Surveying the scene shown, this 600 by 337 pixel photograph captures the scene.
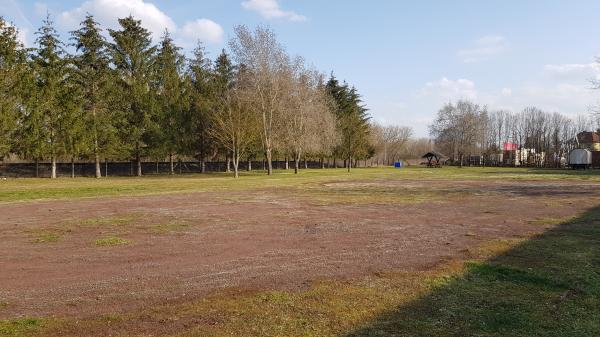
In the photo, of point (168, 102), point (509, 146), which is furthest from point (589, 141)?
point (168, 102)

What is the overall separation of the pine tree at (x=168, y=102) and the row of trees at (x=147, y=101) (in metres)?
0.12

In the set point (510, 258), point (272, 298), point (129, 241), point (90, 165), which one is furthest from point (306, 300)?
point (90, 165)

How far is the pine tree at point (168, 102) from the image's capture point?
53844 millimetres

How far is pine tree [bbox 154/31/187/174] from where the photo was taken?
5384cm

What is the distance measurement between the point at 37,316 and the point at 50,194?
22.1 meters

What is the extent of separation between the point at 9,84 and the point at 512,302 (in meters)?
45.9

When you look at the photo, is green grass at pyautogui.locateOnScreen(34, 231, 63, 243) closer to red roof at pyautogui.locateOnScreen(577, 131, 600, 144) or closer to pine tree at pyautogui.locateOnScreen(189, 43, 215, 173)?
pine tree at pyautogui.locateOnScreen(189, 43, 215, 173)

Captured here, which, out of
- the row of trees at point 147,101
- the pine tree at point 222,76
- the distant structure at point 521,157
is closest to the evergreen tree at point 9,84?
the row of trees at point 147,101

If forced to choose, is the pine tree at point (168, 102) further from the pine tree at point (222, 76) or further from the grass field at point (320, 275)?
the grass field at point (320, 275)

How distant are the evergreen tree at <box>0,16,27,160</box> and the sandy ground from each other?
2601 centimetres

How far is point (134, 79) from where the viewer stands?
2047 inches

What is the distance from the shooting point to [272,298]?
6242 millimetres

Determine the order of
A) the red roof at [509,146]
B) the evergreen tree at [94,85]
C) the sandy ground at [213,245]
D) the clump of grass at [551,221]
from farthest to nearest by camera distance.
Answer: the red roof at [509,146] < the evergreen tree at [94,85] < the clump of grass at [551,221] < the sandy ground at [213,245]

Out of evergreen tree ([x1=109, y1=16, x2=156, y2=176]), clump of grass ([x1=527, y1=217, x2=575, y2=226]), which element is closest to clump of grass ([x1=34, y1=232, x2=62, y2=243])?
clump of grass ([x1=527, y1=217, x2=575, y2=226])
